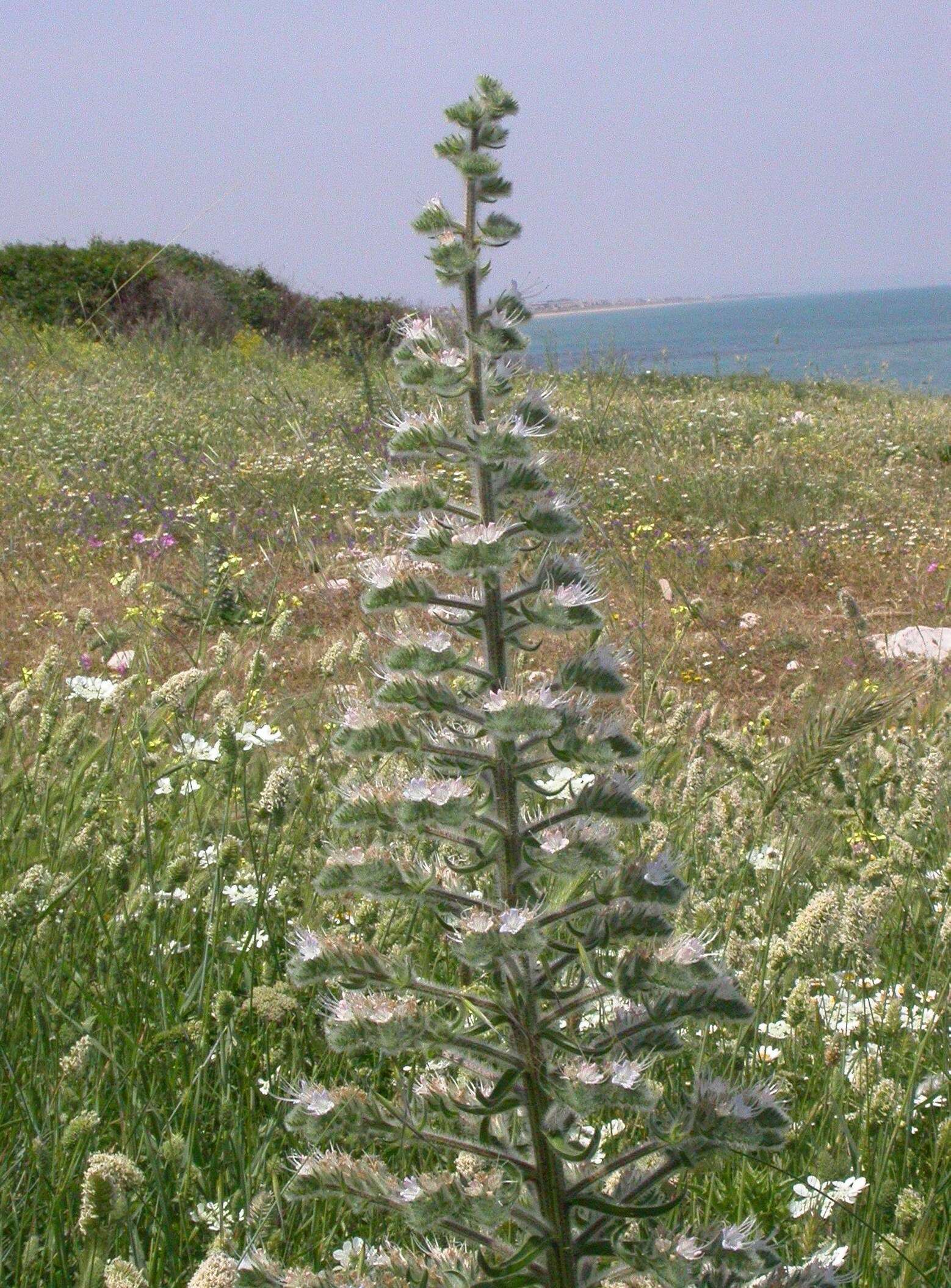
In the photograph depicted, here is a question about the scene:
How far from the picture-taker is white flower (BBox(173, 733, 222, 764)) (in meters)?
3.19

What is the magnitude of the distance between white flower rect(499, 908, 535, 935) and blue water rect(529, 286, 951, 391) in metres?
0.73

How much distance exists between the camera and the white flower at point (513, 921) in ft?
4.24

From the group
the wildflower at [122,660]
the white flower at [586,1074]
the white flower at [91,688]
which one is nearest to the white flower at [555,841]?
the white flower at [586,1074]

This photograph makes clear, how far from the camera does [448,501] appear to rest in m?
1.50

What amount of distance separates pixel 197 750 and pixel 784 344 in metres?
92.7

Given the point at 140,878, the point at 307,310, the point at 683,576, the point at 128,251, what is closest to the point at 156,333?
the point at 128,251

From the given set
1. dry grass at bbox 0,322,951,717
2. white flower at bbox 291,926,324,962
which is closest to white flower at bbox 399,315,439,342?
white flower at bbox 291,926,324,962

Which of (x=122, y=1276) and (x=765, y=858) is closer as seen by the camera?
(x=122, y=1276)

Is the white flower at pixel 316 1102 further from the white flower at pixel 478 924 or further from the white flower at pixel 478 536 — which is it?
the white flower at pixel 478 536

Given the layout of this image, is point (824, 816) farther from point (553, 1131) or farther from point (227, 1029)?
point (553, 1131)

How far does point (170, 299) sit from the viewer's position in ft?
67.1

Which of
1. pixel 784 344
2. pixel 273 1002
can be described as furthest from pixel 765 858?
pixel 784 344

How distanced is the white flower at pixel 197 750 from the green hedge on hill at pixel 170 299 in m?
16.0

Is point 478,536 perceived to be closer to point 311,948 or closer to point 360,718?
point 360,718
